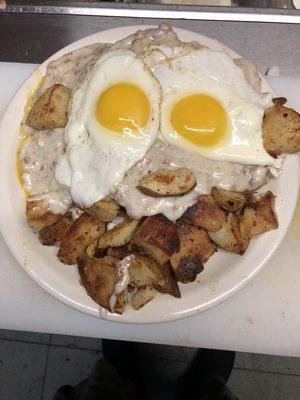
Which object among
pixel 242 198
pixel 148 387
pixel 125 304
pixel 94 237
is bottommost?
pixel 148 387

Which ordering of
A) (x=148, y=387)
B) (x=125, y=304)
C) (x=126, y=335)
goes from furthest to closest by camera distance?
(x=148, y=387) < (x=126, y=335) < (x=125, y=304)

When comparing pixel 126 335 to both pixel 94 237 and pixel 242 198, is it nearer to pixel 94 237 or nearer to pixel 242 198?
pixel 94 237

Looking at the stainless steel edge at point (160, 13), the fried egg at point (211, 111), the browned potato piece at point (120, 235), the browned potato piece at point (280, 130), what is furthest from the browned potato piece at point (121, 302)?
the stainless steel edge at point (160, 13)

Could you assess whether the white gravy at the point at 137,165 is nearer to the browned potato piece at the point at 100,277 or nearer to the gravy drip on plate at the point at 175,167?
the gravy drip on plate at the point at 175,167

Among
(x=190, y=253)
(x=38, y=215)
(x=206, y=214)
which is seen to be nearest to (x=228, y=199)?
(x=206, y=214)

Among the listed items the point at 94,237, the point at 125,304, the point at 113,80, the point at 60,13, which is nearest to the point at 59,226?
the point at 94,237

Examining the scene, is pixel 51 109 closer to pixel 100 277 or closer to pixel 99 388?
pixel 100 277
